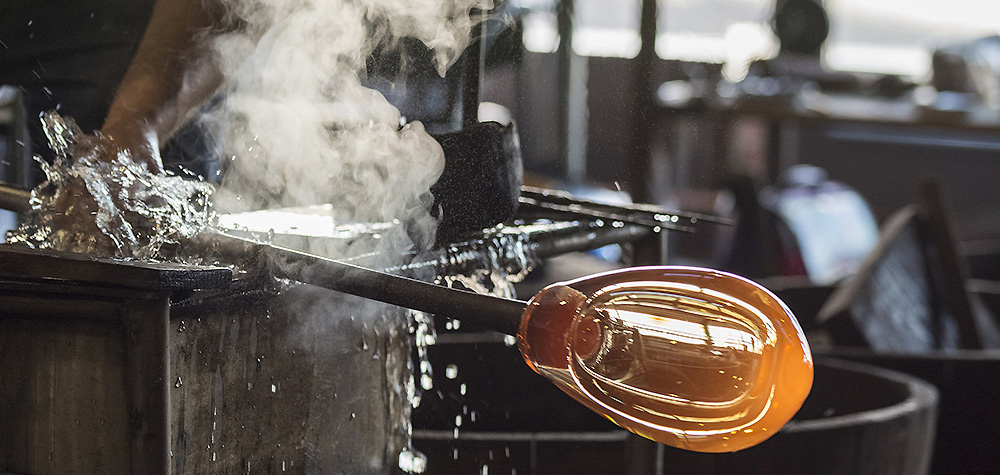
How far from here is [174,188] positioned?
0.65 metres

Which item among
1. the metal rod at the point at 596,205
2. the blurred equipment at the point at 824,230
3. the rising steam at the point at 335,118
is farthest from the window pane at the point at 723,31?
the rising steam at the point at 335,118

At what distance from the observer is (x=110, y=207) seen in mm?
619

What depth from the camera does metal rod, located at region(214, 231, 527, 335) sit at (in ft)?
1.71

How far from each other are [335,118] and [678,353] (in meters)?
0.38

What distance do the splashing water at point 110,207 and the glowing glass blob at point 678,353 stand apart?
0.27m

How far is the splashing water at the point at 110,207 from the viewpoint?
23.8 inches

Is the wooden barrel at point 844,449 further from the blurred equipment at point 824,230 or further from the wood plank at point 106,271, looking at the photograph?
the blurred equipment at point 824,230

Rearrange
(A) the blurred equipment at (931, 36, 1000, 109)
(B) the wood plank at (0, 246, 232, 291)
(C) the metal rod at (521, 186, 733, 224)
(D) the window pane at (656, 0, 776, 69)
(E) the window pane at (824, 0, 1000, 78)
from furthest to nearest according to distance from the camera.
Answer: (E) the window pane at (824, 0, 1000, 78) → (D) the window pane at (656, 0, 776, 69) → (A) the blurred equipment at (931, 36, 1000, 109) → (C) the metal rod at (521, 186, 733, 224) → (B) the wood plank at (0, 246, 232, 291)

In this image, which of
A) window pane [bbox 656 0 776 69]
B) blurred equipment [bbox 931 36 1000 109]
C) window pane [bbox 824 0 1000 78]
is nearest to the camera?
blurred equipment [bbox 931 36 1000 109]

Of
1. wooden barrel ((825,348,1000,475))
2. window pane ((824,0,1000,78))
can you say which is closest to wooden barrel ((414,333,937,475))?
wooden barrel ((825,348,1000,475))

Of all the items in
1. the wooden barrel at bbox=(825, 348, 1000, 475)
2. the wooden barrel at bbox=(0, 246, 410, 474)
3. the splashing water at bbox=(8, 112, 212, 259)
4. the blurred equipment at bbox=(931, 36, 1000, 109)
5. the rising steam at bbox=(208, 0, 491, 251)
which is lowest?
the wooden barrel at bbox=(825, 348, 1000, 475)

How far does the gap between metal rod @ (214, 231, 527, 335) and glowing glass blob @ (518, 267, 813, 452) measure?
25 mm

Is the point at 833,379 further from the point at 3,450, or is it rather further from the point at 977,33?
the point at 977,33

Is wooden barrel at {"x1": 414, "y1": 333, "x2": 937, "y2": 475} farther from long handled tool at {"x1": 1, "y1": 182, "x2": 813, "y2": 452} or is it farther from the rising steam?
long handled tool at {"x1": 1, "y1": 182, "x2": 813, "y2": 452}
